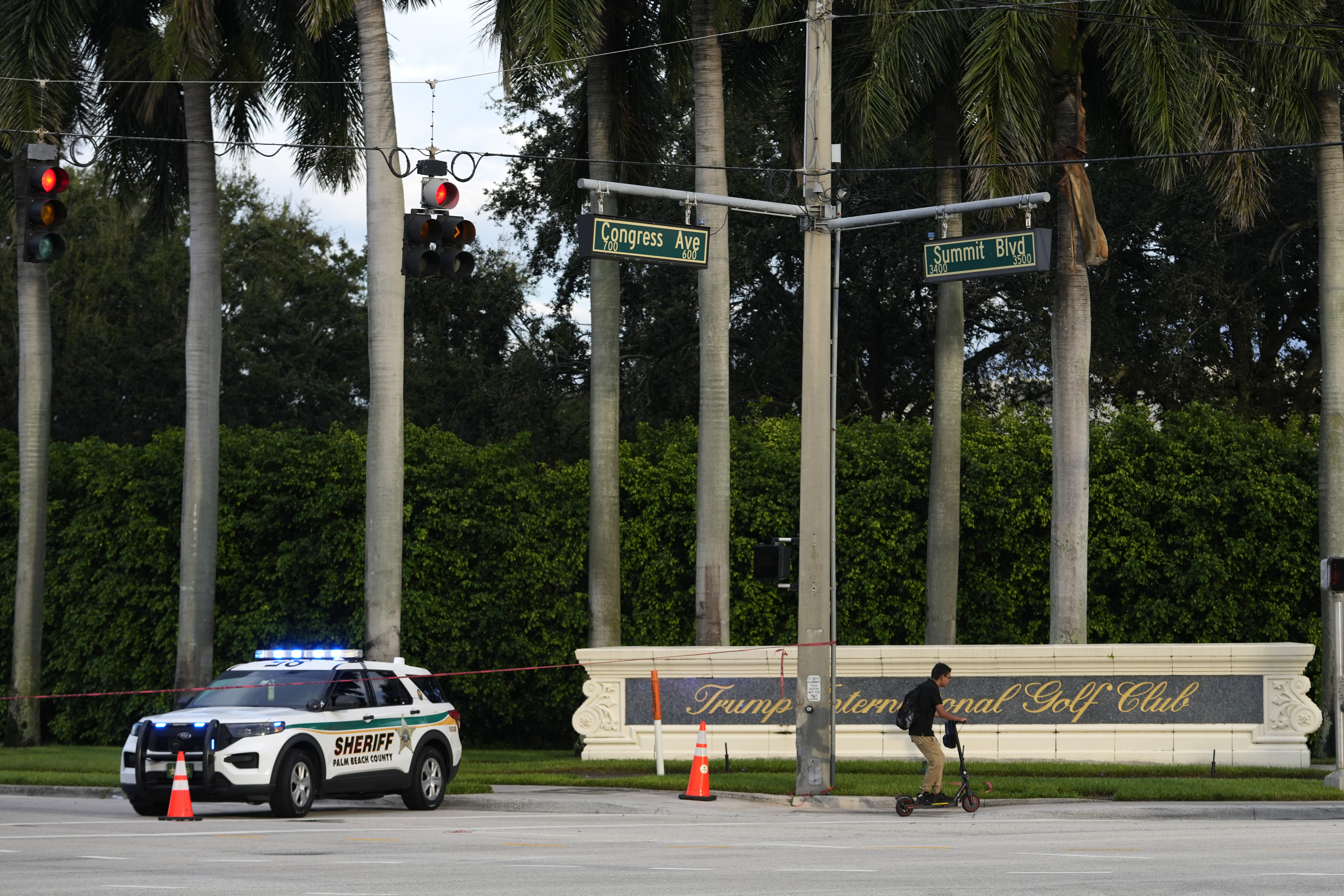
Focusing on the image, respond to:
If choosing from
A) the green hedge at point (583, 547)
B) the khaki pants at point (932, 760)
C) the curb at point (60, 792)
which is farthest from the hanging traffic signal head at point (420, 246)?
the green hedge at point (583, 547)

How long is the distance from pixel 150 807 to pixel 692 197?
8790 millimetres

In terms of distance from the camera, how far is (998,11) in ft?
76.7

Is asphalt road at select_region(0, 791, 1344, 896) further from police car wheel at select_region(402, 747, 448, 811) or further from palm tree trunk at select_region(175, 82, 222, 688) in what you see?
palm tree trunk at select_region(175, 82, 222, 688)

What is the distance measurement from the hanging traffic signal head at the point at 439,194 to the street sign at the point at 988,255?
524cm

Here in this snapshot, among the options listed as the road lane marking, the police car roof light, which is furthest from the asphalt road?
the police car roof light

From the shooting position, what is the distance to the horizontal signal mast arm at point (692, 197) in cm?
1816

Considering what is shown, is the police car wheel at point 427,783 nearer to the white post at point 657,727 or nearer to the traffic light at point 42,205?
the white post at point 657,727

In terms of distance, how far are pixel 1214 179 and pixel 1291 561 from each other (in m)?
6.84

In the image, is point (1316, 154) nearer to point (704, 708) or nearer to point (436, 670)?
point (704, 708)

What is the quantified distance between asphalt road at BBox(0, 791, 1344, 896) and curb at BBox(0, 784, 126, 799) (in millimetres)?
1725

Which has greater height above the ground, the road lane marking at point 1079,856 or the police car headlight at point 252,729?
the police car headlight at point 252,729

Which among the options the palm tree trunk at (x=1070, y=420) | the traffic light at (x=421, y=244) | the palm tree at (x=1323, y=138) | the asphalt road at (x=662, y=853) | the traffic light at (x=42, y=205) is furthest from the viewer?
the palm tree trunk at (x=1070, y=420)

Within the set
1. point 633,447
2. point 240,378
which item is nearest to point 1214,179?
point 633,447

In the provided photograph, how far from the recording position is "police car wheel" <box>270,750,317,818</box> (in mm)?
16172
